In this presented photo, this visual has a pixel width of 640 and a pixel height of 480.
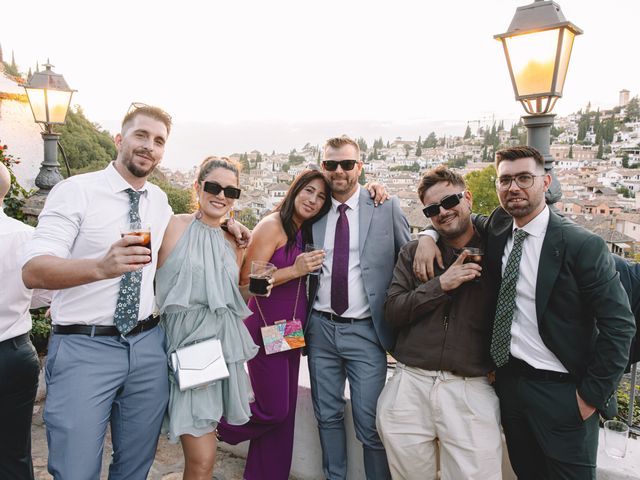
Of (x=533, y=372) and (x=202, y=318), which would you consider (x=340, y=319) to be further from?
(x=533, y=372)

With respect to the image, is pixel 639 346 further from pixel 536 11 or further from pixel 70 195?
pixel 70 195

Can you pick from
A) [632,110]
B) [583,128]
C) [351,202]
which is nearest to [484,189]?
[351,202]

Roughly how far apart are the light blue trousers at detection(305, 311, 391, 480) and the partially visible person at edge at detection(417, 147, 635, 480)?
0.72m

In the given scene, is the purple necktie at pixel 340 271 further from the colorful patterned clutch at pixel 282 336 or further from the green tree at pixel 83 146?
the green tree at pixel 83 146

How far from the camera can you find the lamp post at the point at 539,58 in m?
2.73

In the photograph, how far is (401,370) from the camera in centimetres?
245

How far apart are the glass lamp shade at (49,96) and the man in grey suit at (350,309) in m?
4.64

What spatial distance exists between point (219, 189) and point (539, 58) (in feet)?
6.88

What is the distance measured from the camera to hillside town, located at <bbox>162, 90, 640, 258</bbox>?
68.1 metres

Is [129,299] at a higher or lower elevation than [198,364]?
higher

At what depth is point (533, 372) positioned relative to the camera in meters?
2.08

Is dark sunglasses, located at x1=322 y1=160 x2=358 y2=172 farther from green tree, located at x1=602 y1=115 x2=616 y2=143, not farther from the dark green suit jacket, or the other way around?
green tree, located at x1=602 y1=115 x2=616 y2=143

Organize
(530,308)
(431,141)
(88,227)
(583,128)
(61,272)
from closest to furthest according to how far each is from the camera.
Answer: (61,272)
(88,227)
(530,308)
(583,128)
(431,141)

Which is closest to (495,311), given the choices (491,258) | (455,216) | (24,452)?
(491,258)
